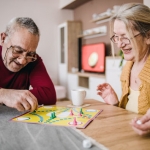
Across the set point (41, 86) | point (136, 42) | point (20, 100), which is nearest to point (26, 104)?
point (20, 100)

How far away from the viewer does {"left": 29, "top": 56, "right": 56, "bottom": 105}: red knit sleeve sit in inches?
48.8

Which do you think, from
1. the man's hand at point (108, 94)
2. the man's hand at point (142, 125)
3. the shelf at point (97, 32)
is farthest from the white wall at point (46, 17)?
the man's hand at point (142, 125)

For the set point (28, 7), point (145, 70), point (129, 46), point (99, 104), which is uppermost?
point (28, 7)

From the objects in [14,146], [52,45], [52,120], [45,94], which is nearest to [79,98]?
[45,94]

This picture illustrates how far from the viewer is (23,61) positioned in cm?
127

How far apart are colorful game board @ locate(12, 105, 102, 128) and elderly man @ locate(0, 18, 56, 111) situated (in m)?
0.16

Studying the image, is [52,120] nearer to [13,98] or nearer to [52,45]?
[13,98]

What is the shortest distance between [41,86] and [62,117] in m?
0.45

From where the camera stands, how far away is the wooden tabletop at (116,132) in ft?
1.97

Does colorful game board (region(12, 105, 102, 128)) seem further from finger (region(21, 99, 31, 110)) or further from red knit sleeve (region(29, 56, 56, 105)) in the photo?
red knit sleeve (region(29, 56, 56, 105))

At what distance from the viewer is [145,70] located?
1159 mm

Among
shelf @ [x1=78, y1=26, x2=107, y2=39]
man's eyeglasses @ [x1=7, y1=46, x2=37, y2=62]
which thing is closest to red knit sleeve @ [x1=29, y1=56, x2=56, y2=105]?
man's eyeglasses @ [x1=7, y1=46, x2=37, y2=62]

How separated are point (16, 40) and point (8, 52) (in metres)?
0.10

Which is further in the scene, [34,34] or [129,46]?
[34,34]
